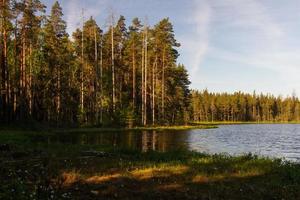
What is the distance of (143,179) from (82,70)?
56037 mm

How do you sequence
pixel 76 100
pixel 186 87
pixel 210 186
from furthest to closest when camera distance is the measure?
pixel 186 87
pixel 76 100
pixel 210 186

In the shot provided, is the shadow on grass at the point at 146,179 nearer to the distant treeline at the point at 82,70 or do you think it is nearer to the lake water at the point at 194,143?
the lake water at the point at 194,143

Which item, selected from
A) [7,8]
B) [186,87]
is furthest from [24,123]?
[186,87]

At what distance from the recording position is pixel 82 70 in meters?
67.2

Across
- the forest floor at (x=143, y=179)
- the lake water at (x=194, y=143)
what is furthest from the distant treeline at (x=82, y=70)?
the forest floor at (x=143, y=179)

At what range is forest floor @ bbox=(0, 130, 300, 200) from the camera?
1101cm

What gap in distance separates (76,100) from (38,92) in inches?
377

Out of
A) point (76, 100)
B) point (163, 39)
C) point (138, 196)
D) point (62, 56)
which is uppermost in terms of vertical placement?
point (163, 39)

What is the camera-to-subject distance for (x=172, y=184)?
1223 cm

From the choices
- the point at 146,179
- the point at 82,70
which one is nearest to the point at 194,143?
the point at 146,179

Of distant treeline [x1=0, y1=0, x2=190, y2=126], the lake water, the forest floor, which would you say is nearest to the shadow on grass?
the forest floor

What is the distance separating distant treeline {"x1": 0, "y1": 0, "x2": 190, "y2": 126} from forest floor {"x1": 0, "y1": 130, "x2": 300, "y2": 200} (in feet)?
108

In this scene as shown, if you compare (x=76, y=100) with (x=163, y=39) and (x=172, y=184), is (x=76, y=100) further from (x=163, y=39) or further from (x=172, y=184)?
(x=172, y=184)

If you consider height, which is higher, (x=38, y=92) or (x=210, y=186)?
(x=38, y=92)
